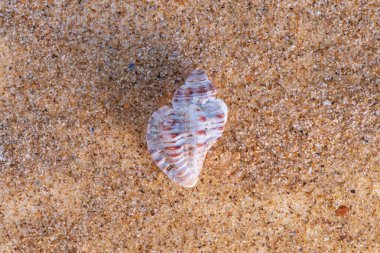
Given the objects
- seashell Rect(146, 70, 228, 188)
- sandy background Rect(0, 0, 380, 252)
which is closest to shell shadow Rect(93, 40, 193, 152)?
sandy background Rect(0, 0, 380, 252)

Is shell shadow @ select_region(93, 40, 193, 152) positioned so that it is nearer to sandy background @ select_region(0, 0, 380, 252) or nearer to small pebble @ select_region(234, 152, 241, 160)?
sandy background @ select_region(0, 0, 380, 252)

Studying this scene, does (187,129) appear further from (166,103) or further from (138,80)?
(138,80)

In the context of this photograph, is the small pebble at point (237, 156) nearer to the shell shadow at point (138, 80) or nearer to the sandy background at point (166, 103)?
the sandy background at point (166, 103)

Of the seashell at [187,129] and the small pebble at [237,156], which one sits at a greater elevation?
the seashell at [187,129]

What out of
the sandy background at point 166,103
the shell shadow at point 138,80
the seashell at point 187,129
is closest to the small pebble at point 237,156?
the sandy background at point 166,103

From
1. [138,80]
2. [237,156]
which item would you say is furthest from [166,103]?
[237,156]

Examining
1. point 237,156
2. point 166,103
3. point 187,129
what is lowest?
point 237,156
